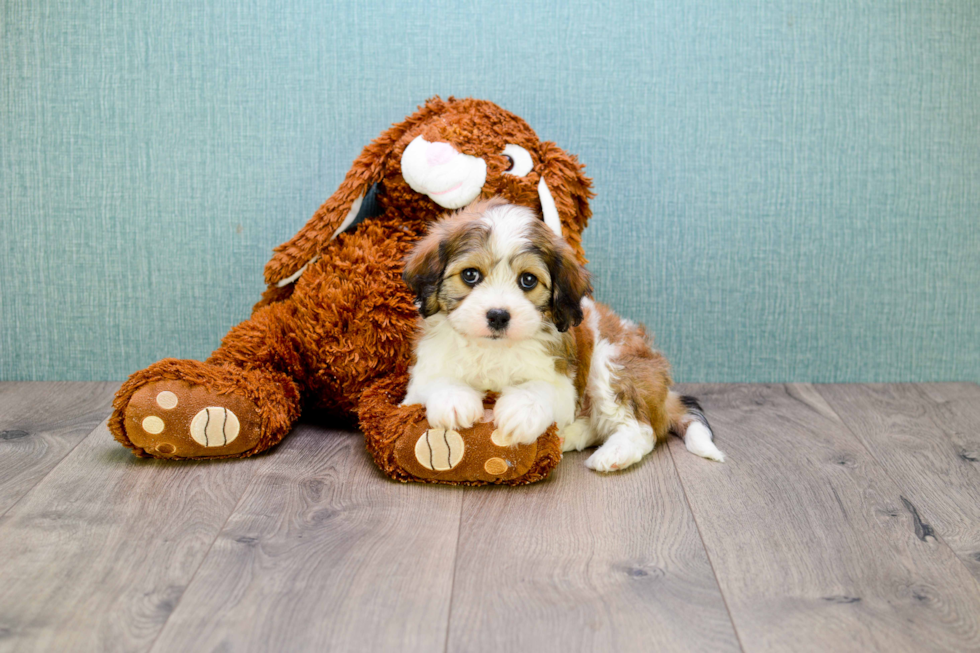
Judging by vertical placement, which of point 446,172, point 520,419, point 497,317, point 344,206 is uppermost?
point 446,172

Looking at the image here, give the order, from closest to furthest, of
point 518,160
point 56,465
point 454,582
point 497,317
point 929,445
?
1. point 454,582
2. point 497,317
3. point 56,465
4. point 518,160
5. point 929,445

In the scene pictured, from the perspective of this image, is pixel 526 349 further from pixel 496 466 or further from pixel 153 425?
pixel 153 425

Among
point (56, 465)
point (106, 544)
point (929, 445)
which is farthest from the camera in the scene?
point (929, 445)

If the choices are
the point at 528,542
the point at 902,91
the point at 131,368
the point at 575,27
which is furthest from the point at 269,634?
the point at 902,91

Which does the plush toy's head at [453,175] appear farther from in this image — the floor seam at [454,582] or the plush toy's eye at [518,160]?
the floor seam at [454,582]

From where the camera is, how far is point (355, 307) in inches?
84.0

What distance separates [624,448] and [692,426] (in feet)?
1.00

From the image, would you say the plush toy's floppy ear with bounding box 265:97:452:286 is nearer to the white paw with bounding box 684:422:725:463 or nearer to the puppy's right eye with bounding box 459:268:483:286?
the puppy's right eye with bounding box 459:268:483:286

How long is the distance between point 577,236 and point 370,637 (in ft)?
3.91

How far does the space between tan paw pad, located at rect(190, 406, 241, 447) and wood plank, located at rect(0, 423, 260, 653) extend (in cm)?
7

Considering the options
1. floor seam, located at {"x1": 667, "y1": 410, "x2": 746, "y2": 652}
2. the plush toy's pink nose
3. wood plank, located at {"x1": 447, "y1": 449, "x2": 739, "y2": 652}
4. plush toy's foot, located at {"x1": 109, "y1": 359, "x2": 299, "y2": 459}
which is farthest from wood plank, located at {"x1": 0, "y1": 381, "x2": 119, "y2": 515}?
floor seam, located at {"x1": 667, "y1": 410, "x2": 746, "y2": 652}

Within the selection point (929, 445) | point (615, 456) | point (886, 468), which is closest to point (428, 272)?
point (615, 456)

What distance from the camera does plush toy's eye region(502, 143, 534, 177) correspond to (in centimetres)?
212

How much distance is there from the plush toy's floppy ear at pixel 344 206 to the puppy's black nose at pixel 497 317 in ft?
2.00
